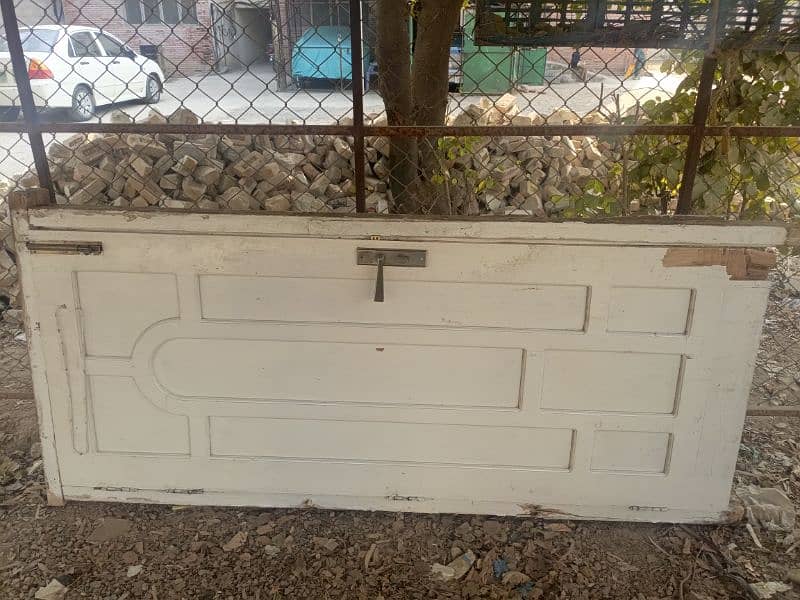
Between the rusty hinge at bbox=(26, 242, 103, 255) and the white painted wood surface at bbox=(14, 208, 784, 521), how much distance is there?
0.02 m

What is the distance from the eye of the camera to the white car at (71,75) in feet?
21.2

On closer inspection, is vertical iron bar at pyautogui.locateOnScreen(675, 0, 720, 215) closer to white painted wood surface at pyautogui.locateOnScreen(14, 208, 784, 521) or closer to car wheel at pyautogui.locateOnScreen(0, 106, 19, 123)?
white painted wood surface at pyautogui.locateOnScreen(14, 208, 784, 521)

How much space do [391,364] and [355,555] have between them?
73cm

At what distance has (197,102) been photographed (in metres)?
11.0

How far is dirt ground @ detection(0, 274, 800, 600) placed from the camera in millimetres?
2289

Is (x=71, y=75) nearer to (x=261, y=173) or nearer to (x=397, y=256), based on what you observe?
(x=261, y=173)

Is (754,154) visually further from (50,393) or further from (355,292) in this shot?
(50,393)

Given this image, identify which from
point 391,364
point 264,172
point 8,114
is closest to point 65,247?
point 391,364

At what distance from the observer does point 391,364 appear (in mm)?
2398

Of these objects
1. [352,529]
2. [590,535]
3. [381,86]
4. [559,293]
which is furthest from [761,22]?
[352,529]

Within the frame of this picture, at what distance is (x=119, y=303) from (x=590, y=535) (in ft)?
6.47

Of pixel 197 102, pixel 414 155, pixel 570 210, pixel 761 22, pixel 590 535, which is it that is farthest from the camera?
pixel 197 102

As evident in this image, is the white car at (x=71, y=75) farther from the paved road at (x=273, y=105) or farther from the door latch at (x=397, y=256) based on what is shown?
the door latch at (x=397, y=256)

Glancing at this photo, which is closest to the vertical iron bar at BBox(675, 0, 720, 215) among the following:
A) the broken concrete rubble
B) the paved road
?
the broken concrete rubble
